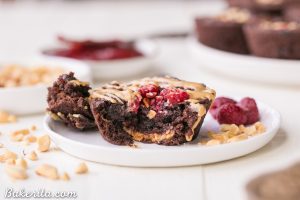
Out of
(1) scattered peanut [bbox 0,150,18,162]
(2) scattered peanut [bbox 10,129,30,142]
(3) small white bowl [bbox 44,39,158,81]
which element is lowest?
(3) small white bowl [bbox 44,39,158,81]

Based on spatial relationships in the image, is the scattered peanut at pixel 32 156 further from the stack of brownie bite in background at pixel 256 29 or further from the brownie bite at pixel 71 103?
the stack of brownie bite in background at pixel 256 29

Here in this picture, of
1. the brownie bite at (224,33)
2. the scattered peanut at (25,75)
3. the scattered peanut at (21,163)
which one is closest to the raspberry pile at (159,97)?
the scattered peanut at (21,163)

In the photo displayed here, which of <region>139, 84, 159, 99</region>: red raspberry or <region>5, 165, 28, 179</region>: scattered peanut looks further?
<region>139, 84, 159, 99</region>: red raspberry

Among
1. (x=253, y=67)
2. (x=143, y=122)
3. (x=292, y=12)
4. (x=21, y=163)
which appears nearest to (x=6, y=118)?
(x=21, y=163)

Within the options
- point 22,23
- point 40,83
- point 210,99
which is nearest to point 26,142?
point 40,83

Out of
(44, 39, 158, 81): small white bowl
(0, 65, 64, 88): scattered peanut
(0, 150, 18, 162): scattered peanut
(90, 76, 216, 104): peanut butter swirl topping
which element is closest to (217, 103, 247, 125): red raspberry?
(90, 76, 216, 104): peanut butter swirl topping

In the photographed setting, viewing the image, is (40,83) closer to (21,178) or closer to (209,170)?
(21,178)

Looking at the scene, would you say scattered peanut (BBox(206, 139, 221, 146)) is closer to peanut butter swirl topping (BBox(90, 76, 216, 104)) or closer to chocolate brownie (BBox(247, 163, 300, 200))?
peanut butter swirl topping (BBox(90, 76, 216, 104))
